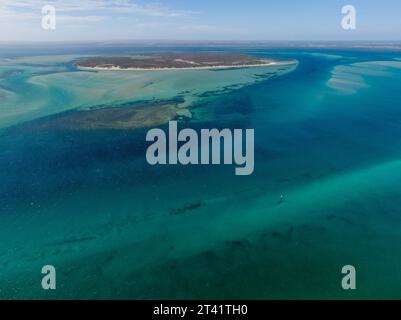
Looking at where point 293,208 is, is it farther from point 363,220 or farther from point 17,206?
point 17,206

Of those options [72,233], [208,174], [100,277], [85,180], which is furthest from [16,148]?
[100,277]

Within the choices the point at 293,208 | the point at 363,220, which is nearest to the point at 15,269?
the point at 293,208

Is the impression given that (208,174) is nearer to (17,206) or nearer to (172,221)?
(172,221)

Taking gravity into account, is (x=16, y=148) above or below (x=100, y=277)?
above

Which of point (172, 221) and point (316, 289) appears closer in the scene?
point (316, 289)
